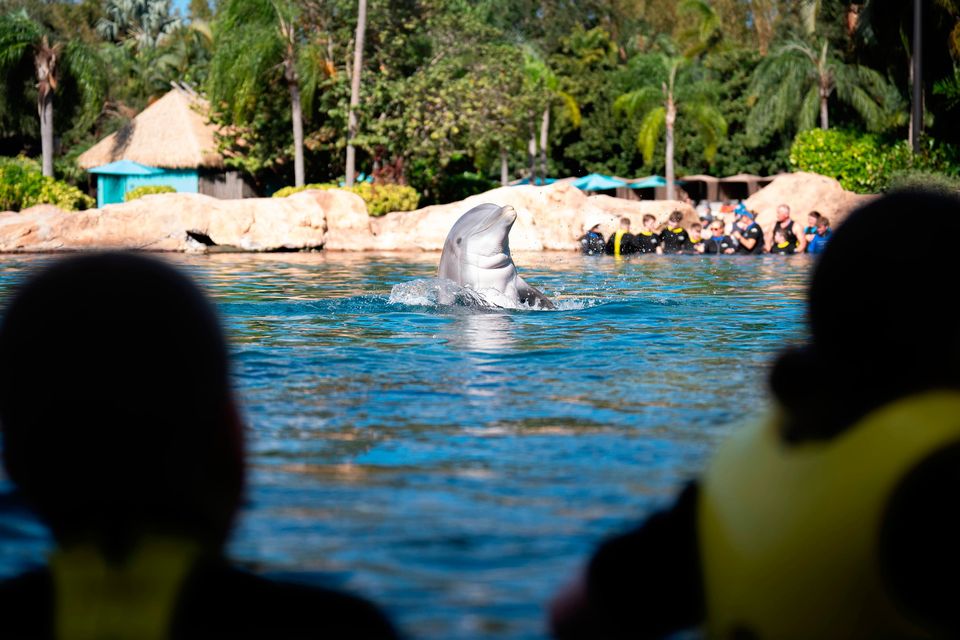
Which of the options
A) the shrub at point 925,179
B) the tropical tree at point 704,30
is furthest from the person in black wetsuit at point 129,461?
the tropical tree at point 704,30

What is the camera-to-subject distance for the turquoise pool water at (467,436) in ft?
9.45

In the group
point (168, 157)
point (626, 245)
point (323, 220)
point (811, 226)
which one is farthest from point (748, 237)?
point (168, 157)

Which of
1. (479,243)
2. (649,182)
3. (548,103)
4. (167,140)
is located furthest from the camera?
(649,182)

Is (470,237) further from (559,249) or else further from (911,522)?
(559,249)

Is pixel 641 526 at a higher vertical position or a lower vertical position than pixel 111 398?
lower

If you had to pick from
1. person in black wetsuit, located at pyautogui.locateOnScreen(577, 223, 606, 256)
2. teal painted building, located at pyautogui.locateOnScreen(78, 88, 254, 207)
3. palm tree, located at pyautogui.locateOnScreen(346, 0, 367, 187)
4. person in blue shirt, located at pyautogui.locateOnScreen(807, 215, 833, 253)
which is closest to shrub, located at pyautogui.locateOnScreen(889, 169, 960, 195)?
person in blue shirt, located at pyautogui.locateOnScreen(807, 215, 833, 253)

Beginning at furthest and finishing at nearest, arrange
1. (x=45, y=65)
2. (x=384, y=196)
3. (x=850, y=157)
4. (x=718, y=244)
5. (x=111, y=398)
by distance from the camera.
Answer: (x=45, y=65) < (x=850, y=157) < (x=384, y=196) < (x=718, y=244) < (x=111, y=398)

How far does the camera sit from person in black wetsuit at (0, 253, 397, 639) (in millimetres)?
1492

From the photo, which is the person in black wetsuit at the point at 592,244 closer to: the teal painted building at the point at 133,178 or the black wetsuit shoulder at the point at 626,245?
the black wetsuit shoulder at the point at 626,245

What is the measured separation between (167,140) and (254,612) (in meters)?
38.3

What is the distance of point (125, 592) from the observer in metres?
1.51

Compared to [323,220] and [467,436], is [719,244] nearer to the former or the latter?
[323,220]

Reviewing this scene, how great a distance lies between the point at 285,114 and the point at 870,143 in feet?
A: 50.4

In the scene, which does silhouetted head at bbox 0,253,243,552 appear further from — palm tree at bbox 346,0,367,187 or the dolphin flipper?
palm tree at bbox 346,0,367,187
